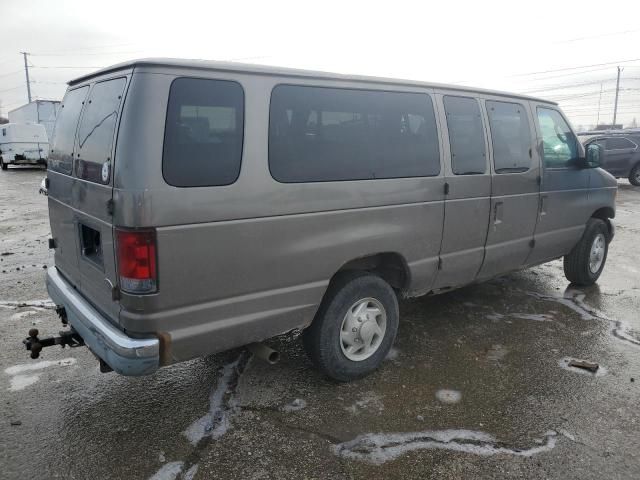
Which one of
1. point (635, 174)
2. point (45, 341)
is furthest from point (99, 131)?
point (635, 174)

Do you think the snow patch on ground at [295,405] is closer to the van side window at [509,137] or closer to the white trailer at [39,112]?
the van side window at [509,137]

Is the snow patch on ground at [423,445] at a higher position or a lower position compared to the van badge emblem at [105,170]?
lower

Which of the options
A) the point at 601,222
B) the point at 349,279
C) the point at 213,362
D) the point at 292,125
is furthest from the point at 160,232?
the point at 601,222

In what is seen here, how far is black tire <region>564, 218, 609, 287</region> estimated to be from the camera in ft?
18.6

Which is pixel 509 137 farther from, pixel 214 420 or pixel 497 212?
pixel 214 420

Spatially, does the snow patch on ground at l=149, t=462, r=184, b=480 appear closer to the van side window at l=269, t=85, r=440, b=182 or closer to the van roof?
the van side window at l=269, t=85, r=440, b=182

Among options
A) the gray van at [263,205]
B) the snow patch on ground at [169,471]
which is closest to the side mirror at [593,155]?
the gray van at [263,205]

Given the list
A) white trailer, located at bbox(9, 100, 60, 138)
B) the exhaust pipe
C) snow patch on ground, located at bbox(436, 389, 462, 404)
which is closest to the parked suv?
snow patch on ground, located at bbox(436, 389, 462, 404)

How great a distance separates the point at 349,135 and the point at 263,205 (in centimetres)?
86

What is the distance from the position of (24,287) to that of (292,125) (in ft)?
14.3

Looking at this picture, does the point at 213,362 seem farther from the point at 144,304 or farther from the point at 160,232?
the point at 160,232

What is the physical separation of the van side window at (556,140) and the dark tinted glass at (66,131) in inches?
162

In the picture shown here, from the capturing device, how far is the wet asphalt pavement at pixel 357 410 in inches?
108

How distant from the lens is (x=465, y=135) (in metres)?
4.05
